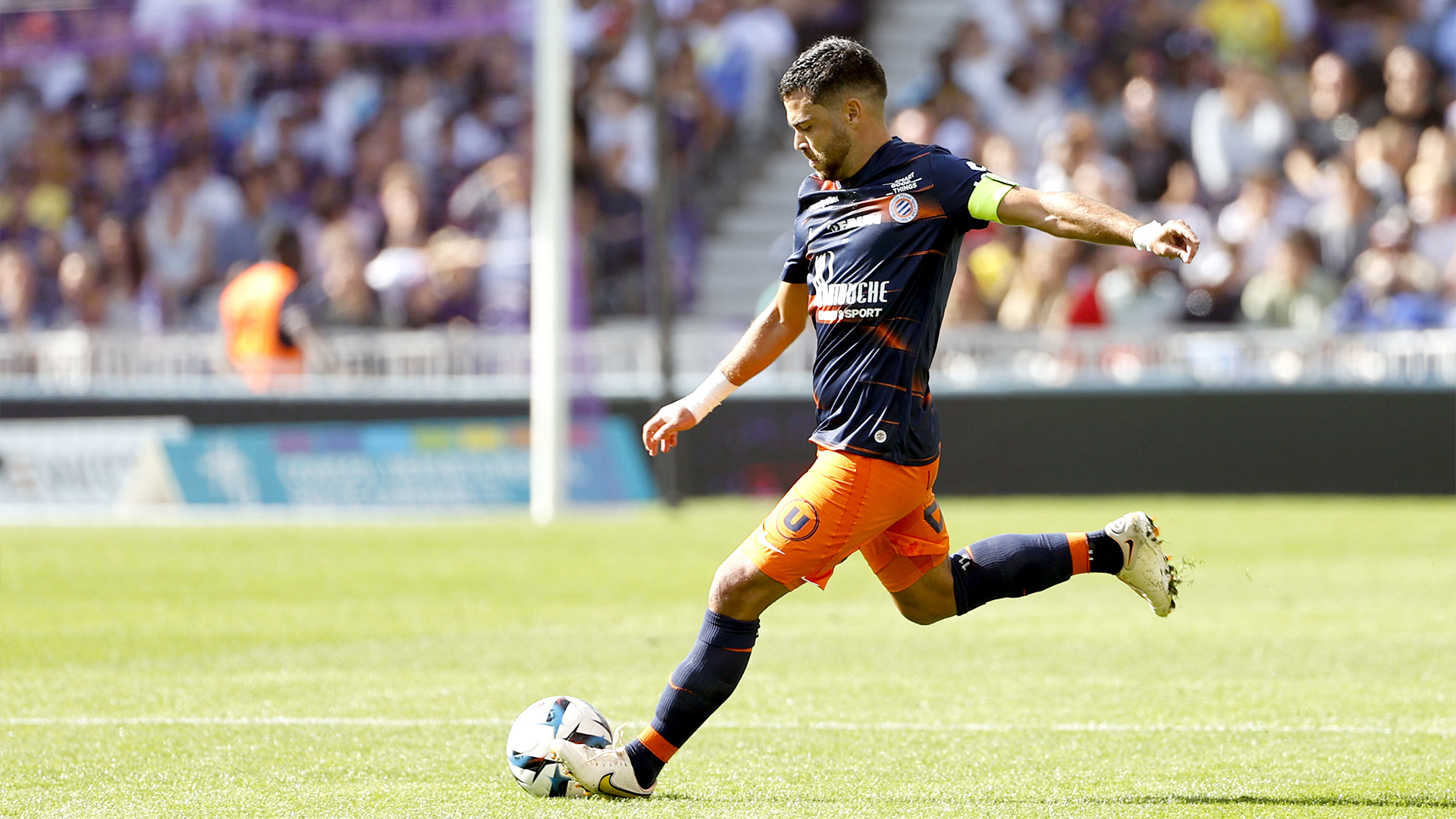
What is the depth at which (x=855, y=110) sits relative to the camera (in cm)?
519

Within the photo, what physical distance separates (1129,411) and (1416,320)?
2.60 metres

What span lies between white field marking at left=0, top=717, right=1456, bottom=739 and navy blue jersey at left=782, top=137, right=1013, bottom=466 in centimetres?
153

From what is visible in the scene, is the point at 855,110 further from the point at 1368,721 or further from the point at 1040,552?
the point at 1368,721

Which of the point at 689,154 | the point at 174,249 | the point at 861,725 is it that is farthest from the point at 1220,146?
the point at 861,725

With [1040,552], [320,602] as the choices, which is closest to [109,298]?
[320,602]

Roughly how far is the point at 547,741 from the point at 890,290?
5.22ft

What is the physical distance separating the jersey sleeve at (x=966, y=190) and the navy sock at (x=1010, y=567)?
104 cm

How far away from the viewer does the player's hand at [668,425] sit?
5.63m

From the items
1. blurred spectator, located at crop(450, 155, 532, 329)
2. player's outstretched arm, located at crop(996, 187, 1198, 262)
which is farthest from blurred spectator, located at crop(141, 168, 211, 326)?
player's outstretched arm, located at crop(996, 187, 1198, 262)

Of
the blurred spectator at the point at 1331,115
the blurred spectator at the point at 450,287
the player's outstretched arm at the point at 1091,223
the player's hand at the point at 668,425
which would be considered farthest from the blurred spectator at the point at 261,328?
the player's outstretched arm at the point at 1091,223

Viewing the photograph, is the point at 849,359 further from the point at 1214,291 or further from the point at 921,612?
the point at 1214,291

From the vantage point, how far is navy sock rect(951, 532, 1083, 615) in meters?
5.58

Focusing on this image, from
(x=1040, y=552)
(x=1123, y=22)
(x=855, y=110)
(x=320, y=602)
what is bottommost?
(x=320, y=602)

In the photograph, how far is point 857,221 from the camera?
5203 millimetres
